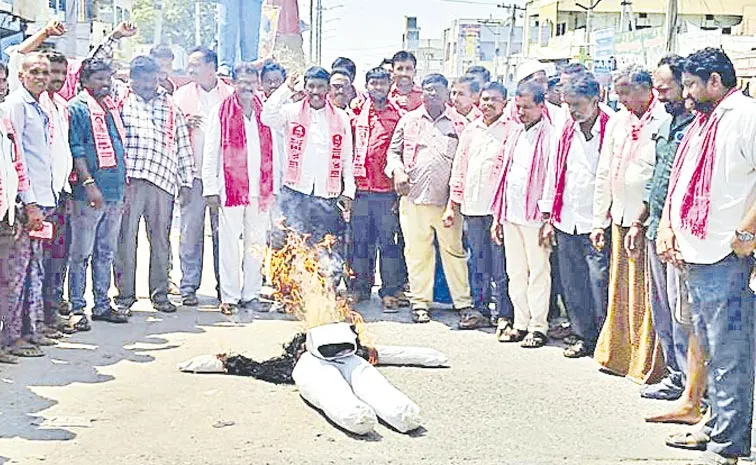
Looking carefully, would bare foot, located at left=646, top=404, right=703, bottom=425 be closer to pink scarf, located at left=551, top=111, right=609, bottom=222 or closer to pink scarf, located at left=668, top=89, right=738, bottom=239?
pink scarf, located at left=668, top=89, right=738, bottom=239

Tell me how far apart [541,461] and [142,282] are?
244 inches

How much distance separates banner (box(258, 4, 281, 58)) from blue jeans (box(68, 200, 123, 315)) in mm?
4474

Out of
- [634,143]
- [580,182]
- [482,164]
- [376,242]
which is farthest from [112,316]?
[634,143]

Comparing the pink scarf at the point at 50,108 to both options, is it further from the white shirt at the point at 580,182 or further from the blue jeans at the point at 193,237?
the white shirt at the point at 580,182

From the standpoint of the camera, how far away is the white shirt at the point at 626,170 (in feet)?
22.3

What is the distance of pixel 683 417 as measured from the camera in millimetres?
6062

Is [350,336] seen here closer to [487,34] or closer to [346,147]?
[346,147]

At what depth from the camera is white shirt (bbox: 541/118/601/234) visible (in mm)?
7539

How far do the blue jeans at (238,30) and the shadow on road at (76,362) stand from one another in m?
3.71

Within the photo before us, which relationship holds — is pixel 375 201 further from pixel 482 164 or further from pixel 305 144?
pixel 482 164

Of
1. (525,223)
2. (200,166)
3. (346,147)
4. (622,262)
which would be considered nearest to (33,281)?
(200,166)

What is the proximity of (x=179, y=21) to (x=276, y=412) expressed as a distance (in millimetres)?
7056

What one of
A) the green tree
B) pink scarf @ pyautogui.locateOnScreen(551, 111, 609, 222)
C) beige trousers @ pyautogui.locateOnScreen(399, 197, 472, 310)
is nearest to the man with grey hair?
pink scarf @ pyautogui.locateOnScreen(551, 111, 609, 222)

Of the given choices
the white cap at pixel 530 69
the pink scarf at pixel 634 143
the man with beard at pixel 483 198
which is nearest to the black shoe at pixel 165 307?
the man with beard at pixel 483 198
